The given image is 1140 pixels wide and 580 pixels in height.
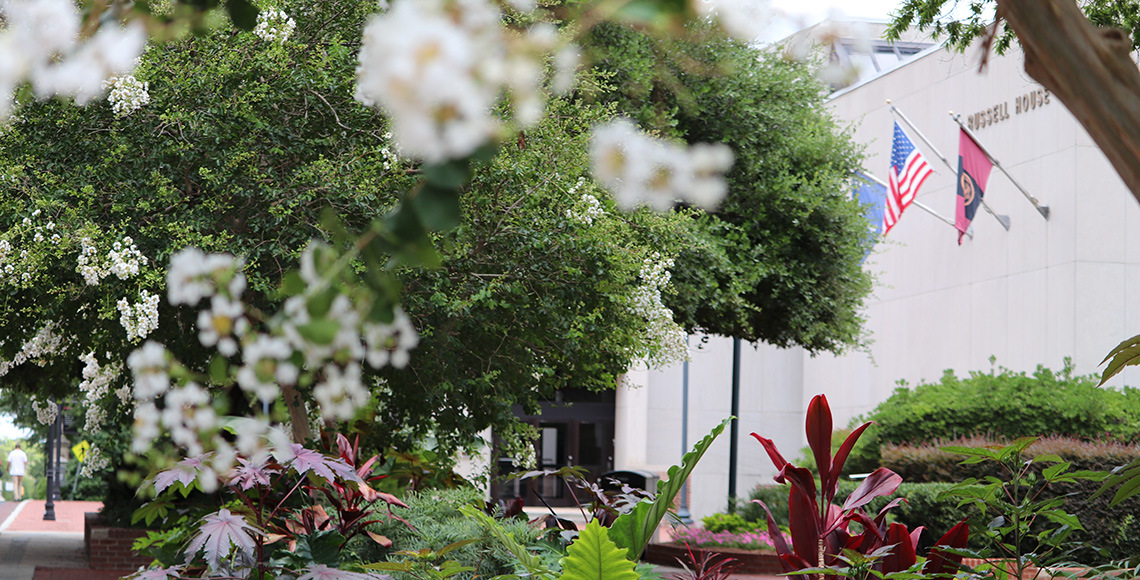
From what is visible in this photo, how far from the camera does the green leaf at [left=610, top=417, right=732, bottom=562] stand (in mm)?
5031

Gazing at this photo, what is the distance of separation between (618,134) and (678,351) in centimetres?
1053

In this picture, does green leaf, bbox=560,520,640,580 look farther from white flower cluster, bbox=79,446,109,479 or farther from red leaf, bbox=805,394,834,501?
white flower cluster, bbox=79,446,109,479

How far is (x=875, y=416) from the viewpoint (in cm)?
1551

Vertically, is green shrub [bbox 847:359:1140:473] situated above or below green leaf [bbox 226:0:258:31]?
below

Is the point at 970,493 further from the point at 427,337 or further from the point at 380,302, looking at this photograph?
the point at 427,337

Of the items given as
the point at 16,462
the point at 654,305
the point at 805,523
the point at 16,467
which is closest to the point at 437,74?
the point at 805,523

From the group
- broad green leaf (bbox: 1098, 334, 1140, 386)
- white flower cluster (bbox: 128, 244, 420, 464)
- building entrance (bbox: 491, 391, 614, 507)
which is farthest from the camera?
building entrance (bbox: 491, 391, 614, 507)

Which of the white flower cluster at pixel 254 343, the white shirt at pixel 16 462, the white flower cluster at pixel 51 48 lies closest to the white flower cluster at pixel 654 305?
the white flower cluster at pixel 51 48

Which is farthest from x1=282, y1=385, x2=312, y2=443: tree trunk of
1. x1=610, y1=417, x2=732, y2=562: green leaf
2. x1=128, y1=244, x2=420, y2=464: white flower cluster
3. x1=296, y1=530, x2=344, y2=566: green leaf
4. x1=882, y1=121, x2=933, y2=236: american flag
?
x1=882, y1=121, x2=933, y2=236: american flag

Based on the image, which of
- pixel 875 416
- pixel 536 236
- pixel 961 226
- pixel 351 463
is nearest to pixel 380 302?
pixel 351 463

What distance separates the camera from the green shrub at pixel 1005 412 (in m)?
13.7

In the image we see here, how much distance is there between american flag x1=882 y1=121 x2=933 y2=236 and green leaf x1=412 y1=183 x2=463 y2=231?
17.9 metres

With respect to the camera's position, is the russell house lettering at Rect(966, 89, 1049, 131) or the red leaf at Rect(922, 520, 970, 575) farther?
the russell house lettering at Rect(966, 89, 1049, 131)

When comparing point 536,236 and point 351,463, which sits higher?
point 536,236
